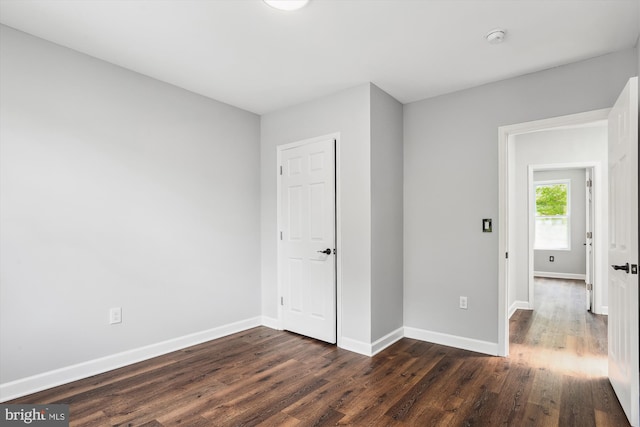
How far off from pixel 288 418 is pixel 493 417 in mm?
1304

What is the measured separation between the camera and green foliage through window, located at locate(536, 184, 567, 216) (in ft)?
25.7

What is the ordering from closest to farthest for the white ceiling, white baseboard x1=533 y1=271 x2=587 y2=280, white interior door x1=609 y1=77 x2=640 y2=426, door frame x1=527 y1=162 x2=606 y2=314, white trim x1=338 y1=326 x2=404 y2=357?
white interior door x1=609 y1=77 x2=640 y2=426 < the white ceiling < white trim x1=338 y1=326 x2=404 y2=357 < door frame x1=527 y1=162 x2=606 y2=314 < white baseboard x1=533 y1=271 x2=587 y2=280

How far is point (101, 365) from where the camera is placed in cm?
282

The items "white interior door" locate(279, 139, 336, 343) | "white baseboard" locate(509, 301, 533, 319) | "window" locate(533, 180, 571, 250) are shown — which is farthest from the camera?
"window" locate(533, 180, 571, 250)

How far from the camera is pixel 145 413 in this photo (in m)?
2.25

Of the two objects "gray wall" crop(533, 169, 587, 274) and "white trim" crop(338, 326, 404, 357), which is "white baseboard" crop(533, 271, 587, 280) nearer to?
"gray wall" crop(533, 169, 587, 274)

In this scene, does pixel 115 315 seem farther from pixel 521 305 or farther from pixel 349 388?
pixel 521 305

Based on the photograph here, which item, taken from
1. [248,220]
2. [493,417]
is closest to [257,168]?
[248,220]

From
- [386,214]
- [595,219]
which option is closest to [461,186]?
[386,214]

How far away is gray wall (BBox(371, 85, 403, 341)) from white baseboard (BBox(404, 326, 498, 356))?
17 cm

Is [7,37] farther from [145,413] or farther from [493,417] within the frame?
[493,417]

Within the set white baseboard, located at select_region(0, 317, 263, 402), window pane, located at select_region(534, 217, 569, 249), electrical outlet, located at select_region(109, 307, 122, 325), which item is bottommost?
white baseboard, located at select_region(0, 317, 263, 402)

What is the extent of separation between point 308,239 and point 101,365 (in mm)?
2136

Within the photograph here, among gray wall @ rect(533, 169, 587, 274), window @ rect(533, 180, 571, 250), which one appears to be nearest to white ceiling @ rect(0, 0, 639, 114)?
gray wall @ rect(533, 169, 587, 274)
